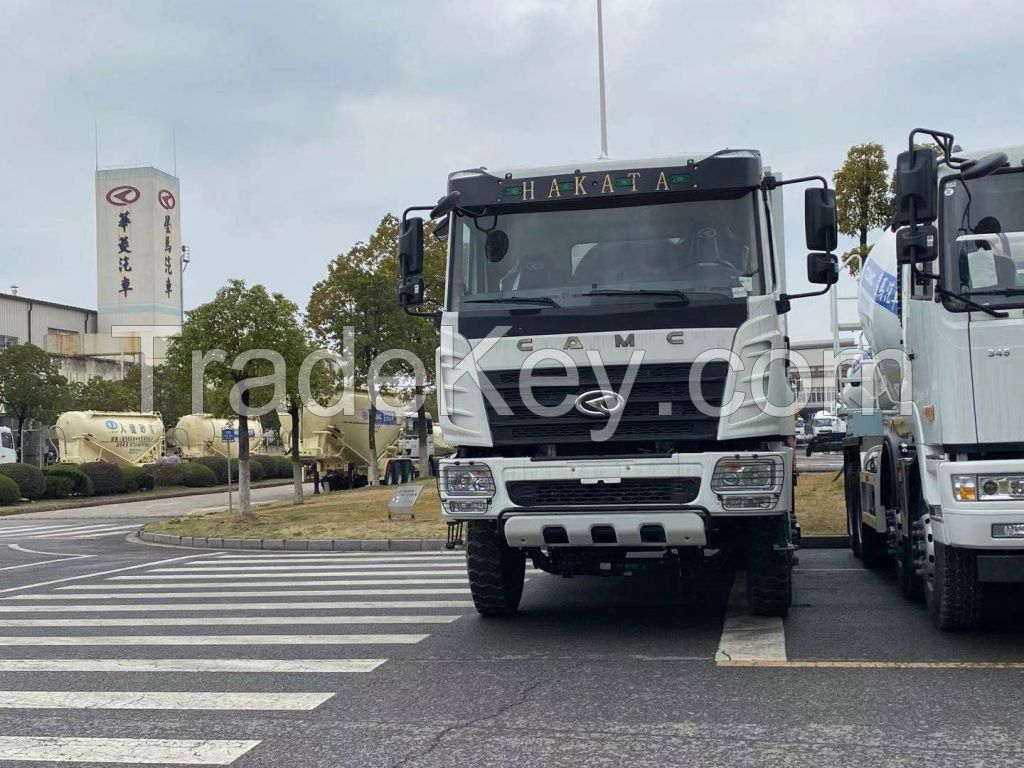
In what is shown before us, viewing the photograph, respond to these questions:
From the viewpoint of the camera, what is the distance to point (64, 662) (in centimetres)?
777

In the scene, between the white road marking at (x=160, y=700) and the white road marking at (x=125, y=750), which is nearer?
the white road marking at (x=125, y=750)

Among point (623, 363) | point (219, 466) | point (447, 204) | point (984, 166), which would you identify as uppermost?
point (447, 204)

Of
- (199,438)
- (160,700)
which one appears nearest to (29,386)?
(199,438)

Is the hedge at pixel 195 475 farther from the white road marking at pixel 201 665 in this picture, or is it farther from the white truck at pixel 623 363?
the white truck at pixel 623 363

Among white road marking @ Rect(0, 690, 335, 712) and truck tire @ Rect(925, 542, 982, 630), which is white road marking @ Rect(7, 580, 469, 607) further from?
truck tire @ Rect(925, 542, 982, 630)

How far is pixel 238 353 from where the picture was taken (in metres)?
24.5

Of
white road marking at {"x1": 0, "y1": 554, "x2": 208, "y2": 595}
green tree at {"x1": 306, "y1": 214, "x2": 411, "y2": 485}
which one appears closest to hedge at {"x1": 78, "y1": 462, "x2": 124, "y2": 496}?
green tree at {"x1": 306, "y1": 214, "x2": 411, "y2": 485}

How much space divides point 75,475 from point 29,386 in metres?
12.8

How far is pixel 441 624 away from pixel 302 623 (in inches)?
47.7

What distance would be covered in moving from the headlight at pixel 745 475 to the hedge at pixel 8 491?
112ft

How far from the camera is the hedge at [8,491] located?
120 ft

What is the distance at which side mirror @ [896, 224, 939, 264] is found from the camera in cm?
693

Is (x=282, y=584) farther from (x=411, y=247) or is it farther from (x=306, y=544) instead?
(x=306, y=544)

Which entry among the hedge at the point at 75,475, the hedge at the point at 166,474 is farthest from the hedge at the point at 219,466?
the hedge at the point at 75,475
